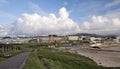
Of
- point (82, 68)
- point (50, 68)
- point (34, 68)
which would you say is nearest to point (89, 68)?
point (82, 68)

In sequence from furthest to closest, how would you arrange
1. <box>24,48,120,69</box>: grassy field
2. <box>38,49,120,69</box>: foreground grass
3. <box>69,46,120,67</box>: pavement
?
<box>69,46,120,67</box>: pavement → <box>38,49,120,69</box>: foreground grass → <box>24,48,120,69</box>: grassy field

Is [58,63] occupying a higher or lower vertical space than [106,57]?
higher

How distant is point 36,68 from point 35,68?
0.12 meters

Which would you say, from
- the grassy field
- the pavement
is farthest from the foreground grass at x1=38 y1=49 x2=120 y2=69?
the pavement

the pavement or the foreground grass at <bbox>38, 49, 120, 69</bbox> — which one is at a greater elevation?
the foreground grass at <bbox>38, 49, 120, 69</bbox>

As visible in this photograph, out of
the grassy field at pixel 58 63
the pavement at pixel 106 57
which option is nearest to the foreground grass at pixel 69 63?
the grassy field at pixel 58 63

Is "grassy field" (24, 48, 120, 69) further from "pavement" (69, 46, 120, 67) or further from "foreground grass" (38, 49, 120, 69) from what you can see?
"pavement" (69, 46, 120, 67)

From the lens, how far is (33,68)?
24.3 metres

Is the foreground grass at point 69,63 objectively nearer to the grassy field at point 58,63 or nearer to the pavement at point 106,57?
the grassy field at point 58,63

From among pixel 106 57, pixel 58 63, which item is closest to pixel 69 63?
pixel 58 63

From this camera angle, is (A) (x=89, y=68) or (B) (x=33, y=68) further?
(A) (x=89, y=68)

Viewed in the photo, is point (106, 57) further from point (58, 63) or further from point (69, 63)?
point (58, 63)

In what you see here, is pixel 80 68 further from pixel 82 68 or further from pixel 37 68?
pixel 37 68

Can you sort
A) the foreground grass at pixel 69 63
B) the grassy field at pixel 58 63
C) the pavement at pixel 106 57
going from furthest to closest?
the pavement at pixel 106 57
the foreground grass at pixel 69 63
the grassy field at pixel 58 63
